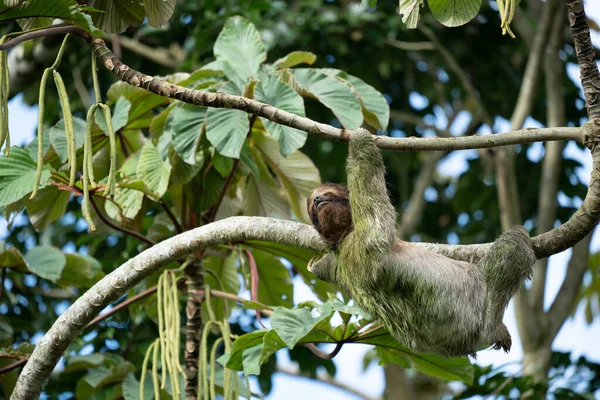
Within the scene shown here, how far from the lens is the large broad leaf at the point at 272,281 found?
16.3ft

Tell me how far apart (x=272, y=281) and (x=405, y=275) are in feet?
4.84

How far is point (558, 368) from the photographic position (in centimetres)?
668

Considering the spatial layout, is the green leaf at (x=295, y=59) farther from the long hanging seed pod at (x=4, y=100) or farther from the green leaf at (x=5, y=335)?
the green leaf at (x=5, y=335)

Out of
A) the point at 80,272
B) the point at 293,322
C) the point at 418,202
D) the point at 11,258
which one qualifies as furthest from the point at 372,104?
the point at 418,202

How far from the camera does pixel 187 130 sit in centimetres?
445

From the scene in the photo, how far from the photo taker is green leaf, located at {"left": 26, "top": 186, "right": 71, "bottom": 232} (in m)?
4.76

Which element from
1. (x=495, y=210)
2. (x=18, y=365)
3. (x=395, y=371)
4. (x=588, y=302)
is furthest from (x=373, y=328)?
(x=588, y=302)

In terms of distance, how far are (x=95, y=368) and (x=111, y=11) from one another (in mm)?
2685

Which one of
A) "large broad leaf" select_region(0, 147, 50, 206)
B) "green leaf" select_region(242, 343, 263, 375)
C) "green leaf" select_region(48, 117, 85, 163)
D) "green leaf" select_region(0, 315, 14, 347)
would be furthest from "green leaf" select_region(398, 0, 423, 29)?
"green leaf" select_region(0, 315, 14, 347)

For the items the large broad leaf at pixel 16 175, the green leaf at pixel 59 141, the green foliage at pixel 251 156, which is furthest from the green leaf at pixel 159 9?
the green leaf at pixel 59 141

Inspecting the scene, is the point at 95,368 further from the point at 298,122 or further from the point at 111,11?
the point at 298,122

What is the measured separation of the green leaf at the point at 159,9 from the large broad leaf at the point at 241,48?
103 cm

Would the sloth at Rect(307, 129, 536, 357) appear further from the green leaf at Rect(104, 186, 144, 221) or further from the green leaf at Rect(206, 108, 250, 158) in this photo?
the green leaf at Rect(104, 186, 144, 221)

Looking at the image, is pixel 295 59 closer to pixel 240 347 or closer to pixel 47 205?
pixel 47 205
